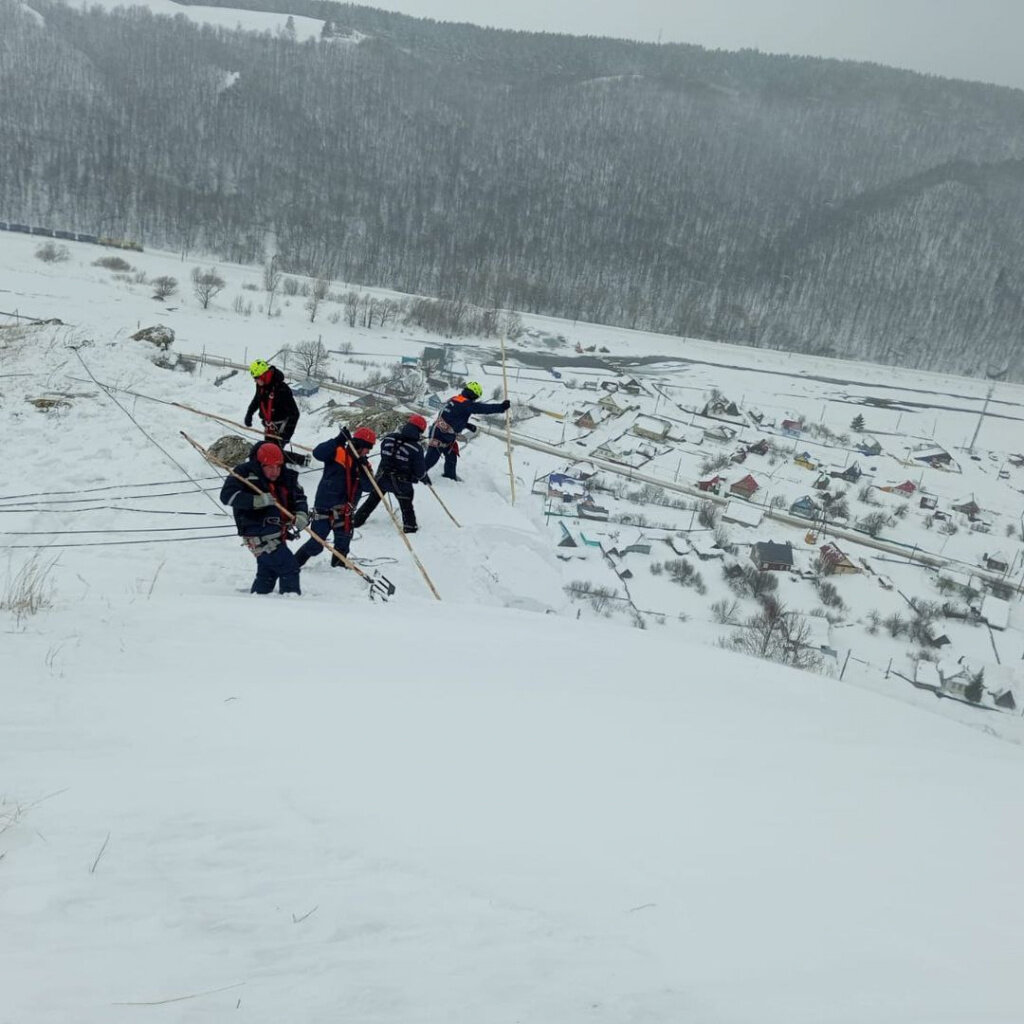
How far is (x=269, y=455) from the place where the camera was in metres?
5.71

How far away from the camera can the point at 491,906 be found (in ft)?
5.95

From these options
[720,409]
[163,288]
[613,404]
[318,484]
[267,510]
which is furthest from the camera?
[720,409]

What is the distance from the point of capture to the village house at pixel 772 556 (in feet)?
87.5

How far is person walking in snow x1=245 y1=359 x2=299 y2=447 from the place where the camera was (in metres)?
8.46

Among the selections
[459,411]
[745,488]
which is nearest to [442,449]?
[459,411]

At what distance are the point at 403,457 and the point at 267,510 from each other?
2199 mm

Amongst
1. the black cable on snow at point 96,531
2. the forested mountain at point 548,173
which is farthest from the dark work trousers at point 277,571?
the forested mountain at point 548,173

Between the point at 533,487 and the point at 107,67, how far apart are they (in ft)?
364

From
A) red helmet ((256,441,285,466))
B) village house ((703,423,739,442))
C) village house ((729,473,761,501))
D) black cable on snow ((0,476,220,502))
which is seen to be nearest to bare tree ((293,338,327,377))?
village house ((729,473,761,501))

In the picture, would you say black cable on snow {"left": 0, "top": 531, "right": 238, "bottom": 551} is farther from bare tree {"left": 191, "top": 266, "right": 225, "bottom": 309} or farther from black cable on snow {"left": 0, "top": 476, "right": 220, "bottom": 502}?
bare tree {"left": 191, "top": 266, "right": 225, "bottom": 309}

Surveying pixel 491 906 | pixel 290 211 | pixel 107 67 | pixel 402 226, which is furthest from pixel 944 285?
pixel 107 67

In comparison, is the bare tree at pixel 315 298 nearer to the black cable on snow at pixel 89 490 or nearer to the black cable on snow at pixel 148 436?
the black cable on snow at pixel 148 436

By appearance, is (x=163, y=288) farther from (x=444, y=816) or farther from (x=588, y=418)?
(x=444, y=816)

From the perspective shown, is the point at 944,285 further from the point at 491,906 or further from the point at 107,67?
the point at 107,67
